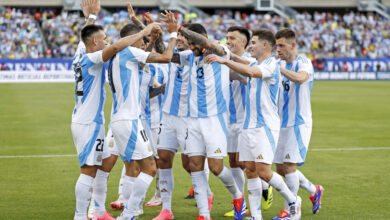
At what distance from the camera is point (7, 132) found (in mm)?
16000

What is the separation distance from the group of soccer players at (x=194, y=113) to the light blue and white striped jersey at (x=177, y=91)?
16 millimetres

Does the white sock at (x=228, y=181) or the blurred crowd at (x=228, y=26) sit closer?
the white sock at (x=228, y=181)

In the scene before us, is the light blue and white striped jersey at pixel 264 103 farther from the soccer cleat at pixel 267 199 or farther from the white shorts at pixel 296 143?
the soccer cleat at pixel 267 199

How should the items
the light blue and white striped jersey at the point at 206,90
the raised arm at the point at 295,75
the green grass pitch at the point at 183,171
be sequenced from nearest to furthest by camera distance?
the raised arm at the point at 295,75, the light blue and white striped jersey at the point at 206,90, the green grass pitch at the point at 183,171

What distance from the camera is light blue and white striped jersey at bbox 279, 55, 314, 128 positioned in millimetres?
8086

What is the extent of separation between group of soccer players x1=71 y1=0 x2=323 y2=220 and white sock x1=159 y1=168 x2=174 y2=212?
1 centimetres

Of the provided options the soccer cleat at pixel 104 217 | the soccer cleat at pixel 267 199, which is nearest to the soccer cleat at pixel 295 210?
the soccer cleat at pixel 267 199

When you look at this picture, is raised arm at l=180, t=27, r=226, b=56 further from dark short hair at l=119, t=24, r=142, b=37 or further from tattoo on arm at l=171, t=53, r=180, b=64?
dark short hair at l=119, t=24, r=142, b=37

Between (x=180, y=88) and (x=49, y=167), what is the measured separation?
454cm

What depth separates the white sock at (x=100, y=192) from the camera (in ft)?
25.5

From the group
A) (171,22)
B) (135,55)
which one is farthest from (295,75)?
(135,55)

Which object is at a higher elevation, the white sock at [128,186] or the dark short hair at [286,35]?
the dark short hair at [286,35]

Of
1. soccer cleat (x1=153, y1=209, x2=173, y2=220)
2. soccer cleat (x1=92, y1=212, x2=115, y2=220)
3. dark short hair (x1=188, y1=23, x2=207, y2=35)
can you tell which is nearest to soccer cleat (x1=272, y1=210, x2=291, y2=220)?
soccer cleat (x1=153, y1=209, x2=173, y2=220)

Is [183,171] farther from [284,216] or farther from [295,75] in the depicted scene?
[295,75]
